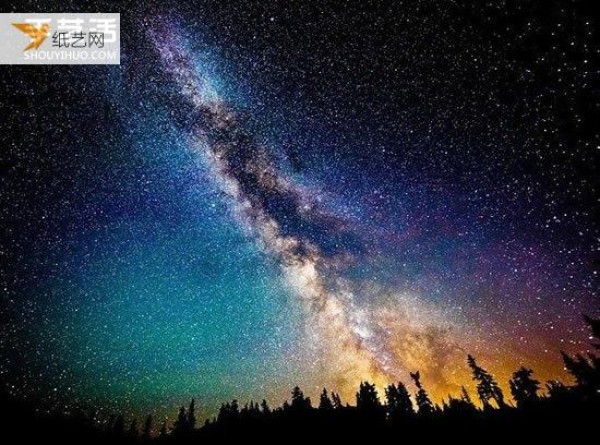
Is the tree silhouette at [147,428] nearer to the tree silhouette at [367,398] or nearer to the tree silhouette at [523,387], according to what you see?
the tree silhouette at [367,398]

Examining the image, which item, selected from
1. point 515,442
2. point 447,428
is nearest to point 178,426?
point 447,428

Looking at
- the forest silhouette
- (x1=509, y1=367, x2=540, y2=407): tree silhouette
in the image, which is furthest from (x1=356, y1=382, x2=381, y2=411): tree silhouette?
(x1=509, y1=367, x2=540, y2=407): tree silhouette

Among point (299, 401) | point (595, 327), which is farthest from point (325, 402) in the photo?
point (595, 327)

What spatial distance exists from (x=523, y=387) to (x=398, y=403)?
2638 cm

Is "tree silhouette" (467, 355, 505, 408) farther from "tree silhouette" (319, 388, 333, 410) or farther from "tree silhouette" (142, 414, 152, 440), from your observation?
"tree silhouette" (142, 414, 152, 440)

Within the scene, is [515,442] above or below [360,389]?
below

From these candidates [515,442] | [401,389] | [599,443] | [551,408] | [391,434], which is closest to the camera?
[599,443]

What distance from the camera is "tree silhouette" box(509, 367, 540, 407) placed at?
62.5 metres

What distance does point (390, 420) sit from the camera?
57406 mm

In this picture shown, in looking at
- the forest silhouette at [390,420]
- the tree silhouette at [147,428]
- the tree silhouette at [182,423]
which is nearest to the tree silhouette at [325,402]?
the forest silhouette at [390,420]

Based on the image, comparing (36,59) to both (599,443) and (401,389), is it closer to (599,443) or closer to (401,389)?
(599,443)

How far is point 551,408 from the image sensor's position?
4428 centimetres

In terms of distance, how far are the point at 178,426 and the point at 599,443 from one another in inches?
3176

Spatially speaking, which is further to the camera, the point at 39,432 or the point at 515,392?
the point at 39,432
